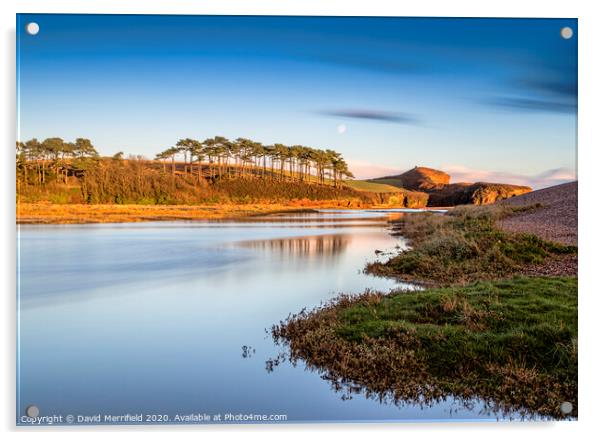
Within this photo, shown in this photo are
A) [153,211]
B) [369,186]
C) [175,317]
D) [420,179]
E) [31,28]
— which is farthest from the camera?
[369,186]

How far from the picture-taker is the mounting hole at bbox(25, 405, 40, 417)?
596 cm

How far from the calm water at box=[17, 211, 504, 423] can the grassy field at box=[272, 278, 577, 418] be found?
230 millimetres

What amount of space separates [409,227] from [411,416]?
35.1 feet

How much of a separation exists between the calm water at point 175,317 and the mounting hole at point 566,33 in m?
5.00

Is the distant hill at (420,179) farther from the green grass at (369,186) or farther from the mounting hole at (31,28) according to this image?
the mounting hole at (31,28)

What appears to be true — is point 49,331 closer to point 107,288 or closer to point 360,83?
point 107,288

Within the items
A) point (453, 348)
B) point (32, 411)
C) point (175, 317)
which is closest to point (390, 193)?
point (453, 348)

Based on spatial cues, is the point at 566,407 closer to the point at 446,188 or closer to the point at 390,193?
the point at 446,188

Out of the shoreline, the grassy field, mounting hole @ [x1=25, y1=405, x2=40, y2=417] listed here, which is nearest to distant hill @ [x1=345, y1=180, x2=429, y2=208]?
the shoreline

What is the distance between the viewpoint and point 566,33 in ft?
22.4

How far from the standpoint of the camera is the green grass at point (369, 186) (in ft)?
29.4

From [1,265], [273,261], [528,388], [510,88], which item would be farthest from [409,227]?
[1,265]

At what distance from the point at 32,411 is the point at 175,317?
224 cm

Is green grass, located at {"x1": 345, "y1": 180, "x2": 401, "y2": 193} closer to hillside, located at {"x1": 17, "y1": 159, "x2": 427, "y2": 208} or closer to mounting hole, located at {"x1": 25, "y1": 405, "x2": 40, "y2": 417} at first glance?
hillside, located at {"x1": 17, "y1": 159, "x2": 427, "y2": 208}
